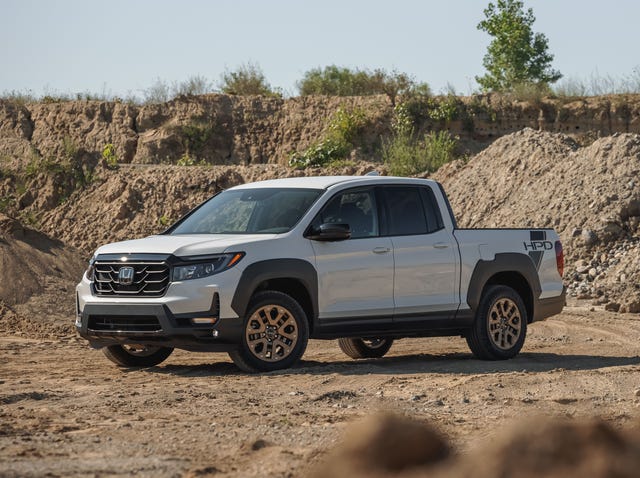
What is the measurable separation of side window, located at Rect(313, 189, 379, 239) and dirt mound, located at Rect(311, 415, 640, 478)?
23.7 feet

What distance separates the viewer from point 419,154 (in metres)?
34.8

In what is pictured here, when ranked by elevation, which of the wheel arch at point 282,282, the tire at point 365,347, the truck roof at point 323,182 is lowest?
the tire at point 365,347

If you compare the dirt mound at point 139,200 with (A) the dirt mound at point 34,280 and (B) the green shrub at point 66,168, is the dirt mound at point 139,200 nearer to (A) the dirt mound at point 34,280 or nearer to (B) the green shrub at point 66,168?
(B) the green shrub at point 66,168

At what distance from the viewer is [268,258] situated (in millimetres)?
12008

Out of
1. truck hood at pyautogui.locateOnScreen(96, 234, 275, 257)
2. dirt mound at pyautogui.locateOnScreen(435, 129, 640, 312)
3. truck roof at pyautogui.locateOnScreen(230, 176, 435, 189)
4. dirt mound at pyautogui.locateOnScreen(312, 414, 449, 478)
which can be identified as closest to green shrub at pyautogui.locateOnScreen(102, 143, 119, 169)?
dirt mound at pyautogui.locateOnScreen(435, 129, 640, 312)

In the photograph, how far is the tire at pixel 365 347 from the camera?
48.0ft

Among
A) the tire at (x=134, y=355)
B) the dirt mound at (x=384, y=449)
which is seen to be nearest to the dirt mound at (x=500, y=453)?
the dirt mound at (x=384, y=449)

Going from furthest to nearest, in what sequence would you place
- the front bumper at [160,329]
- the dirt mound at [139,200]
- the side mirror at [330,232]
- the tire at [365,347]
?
the dirt mound at [139,200]
the tire at [365,347]
the side mirror at [330,232]
the front bumper at [160,329]

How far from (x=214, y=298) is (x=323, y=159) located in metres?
25.0

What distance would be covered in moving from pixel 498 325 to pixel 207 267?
11.8ft

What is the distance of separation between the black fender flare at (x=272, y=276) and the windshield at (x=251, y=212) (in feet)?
1.49

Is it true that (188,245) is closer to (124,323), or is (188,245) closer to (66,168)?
(124,323)

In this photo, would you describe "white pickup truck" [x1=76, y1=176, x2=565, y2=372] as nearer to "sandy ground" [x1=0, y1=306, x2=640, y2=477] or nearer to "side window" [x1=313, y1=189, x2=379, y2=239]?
"side window" [x1=313, y1=189, x2=379, y2=239]

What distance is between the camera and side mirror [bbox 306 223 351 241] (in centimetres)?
1224
